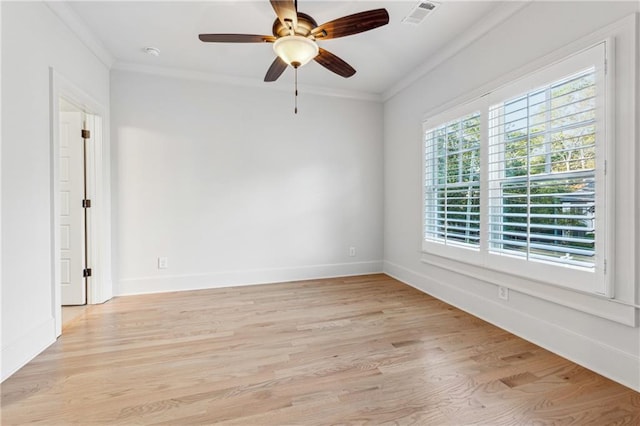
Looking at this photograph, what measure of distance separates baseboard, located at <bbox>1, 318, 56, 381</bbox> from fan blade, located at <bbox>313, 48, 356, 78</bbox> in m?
3.07

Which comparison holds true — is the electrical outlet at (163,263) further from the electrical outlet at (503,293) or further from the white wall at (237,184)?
the electrical outlet at (503,293)

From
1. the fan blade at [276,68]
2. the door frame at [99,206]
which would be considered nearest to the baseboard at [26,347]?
the door frame at [99,206]

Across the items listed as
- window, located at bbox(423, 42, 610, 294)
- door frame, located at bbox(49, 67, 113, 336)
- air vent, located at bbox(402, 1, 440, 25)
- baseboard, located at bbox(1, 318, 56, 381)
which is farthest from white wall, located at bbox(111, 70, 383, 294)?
air vent, located at bbox(402, 1, 440, 25)

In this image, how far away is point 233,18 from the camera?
8.54ft

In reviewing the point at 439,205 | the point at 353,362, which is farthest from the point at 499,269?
the point at 353,362

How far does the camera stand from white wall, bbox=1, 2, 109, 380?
1.94 metres

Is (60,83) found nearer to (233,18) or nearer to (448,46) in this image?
(233,18)

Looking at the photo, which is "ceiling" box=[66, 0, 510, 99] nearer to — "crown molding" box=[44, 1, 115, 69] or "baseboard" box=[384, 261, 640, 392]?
"crown molding" box=[44, 1, 115, 69]

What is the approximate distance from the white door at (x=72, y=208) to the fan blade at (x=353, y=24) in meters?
2.89

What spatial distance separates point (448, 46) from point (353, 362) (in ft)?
10.6

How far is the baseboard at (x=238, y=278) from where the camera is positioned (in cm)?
362

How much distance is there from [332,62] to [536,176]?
6.33ft

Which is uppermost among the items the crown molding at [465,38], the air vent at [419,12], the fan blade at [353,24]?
the air vent at [419,12]

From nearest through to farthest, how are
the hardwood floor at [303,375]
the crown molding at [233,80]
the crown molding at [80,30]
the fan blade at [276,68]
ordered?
the hardwood floor at [303,375], the crown molding at [80,30], the fan blade at [276,68], the crown molding at [233,80]
